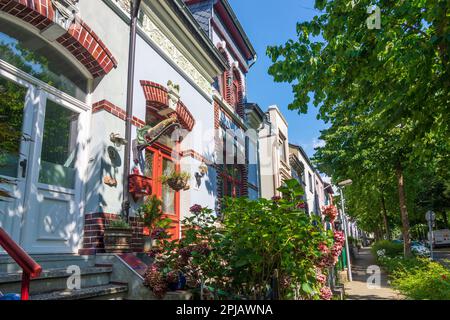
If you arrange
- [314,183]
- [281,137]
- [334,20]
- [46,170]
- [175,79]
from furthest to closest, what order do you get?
[314,183]
[281,137]
[175,79]
[334,20]
[46,170]

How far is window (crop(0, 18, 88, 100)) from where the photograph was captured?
422 centimetres

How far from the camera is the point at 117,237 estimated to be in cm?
458

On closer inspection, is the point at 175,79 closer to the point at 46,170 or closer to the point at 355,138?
the point at 46,170

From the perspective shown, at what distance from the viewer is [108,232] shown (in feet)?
14.9

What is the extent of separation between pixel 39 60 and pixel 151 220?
111 inches

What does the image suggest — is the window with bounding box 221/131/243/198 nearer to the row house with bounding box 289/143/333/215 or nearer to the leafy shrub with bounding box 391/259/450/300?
the leafy shrub with bounding box 391/259/450/300

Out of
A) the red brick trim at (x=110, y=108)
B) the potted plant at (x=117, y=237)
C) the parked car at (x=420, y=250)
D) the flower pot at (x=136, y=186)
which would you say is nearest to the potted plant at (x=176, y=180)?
the flower pot at (x=136, y=186)

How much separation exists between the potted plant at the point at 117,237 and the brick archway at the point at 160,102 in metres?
2.45

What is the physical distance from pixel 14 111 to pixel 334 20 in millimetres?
4769

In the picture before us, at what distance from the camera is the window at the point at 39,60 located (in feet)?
13.9

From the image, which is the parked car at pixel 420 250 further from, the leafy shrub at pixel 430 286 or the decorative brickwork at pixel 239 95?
the decorative brickwork at pixel 239 95

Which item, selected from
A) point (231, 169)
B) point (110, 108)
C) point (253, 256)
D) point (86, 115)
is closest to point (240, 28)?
point (231, 169)

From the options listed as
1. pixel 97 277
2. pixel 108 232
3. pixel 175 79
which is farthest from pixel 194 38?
pixel 97 277

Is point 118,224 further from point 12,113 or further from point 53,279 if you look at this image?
point 12,113
